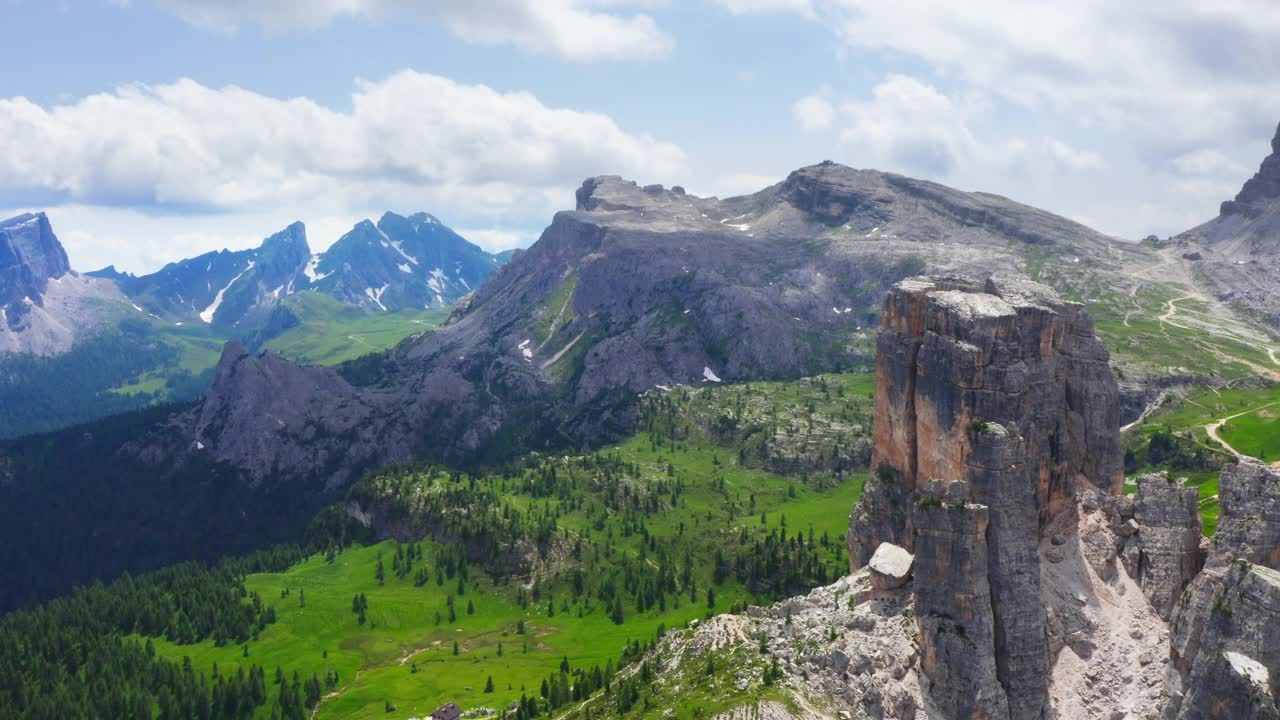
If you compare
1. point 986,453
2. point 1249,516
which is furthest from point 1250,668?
point 986,453

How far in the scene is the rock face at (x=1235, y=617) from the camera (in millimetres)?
60406

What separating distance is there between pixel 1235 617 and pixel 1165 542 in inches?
672

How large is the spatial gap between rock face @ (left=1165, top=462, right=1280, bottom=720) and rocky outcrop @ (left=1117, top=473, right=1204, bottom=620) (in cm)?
486

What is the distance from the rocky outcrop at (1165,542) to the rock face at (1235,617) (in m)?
4.86

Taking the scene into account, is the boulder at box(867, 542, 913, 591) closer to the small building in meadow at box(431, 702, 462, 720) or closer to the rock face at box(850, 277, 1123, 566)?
the rock face at box(850, 277, 1123, 566)

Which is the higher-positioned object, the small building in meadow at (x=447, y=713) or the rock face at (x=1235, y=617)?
the rock face at (x=1235, y=617)

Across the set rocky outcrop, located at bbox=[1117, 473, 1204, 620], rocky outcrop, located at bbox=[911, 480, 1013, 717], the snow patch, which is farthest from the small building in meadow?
the snow patch

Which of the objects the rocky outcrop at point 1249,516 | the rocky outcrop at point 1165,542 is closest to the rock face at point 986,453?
the rocky outcrop at point 1165,542

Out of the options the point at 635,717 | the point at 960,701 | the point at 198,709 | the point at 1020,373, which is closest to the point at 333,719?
the point at 198,709

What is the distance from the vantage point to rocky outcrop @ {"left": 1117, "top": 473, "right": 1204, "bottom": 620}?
255 feet

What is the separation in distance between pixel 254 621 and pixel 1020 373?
177748 millimetres

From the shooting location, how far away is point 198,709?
15275cm

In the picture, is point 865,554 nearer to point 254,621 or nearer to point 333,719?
point 333,719

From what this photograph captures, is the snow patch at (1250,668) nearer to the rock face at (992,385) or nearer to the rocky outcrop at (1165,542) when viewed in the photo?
the rocky outcrop at (1165,542)
